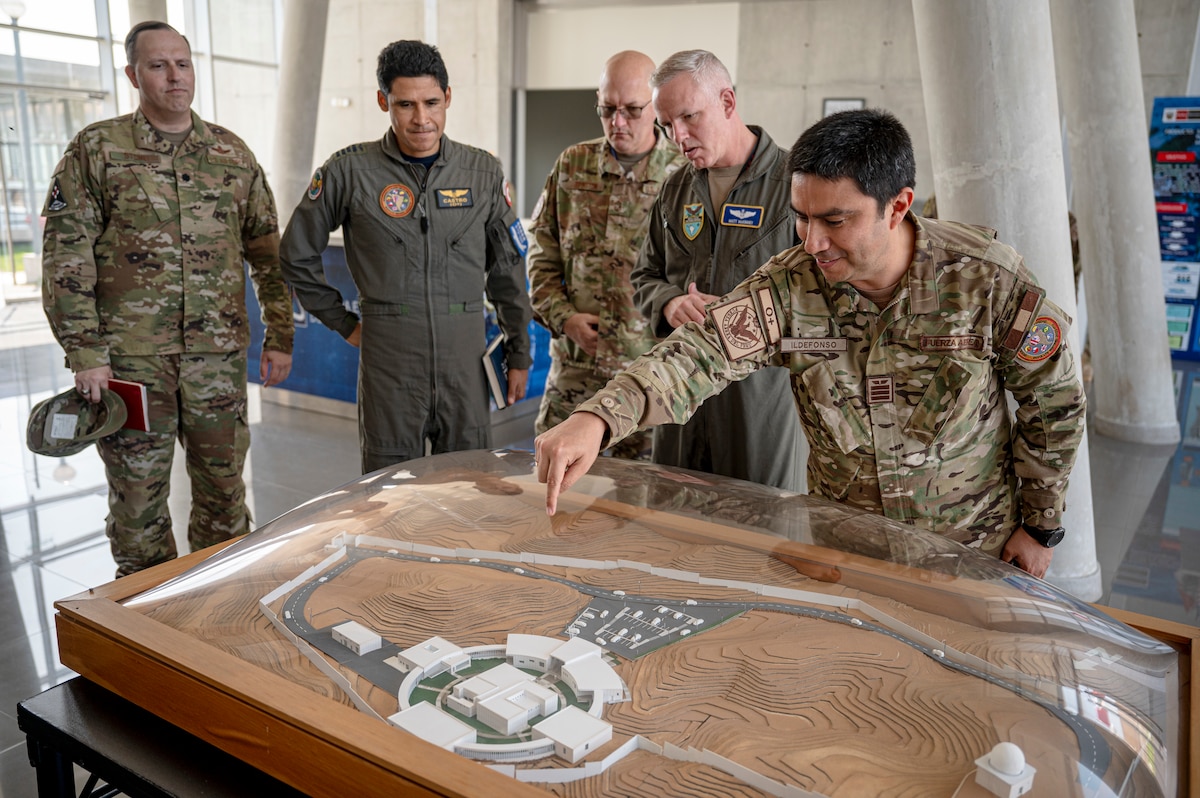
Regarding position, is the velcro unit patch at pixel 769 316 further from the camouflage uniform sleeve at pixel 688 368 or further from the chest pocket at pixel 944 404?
the chest pocket at pixel 944 404

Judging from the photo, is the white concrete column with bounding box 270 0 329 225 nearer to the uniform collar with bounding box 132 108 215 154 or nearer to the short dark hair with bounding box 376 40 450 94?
the uniform collar with bounding box 132 108 215 154

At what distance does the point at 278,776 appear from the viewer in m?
1.13

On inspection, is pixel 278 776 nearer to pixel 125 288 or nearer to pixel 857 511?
pixel 857 511

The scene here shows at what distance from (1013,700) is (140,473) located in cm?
253

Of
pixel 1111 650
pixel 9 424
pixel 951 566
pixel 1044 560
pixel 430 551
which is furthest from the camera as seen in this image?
pixel 9 424

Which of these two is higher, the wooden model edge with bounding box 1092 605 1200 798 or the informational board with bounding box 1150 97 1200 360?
the informational board with bounding box 1150 97 1200 360

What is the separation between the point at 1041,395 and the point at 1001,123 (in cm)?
149

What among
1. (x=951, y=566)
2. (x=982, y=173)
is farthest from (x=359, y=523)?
(x=982, y=173)

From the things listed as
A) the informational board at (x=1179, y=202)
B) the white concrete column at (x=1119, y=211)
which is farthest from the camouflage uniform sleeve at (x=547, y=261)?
the informational board at (x=1179, y=202)

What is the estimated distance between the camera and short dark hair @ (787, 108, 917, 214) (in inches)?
62.0

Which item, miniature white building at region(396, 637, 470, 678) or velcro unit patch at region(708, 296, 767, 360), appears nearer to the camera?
miniature white building at region(396, 637, 470, 678)

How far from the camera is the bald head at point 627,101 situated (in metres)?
2.66

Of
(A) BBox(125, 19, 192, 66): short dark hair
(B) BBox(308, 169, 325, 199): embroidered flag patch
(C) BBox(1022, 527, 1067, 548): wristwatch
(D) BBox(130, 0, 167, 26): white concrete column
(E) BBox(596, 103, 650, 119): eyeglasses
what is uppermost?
(D) BBox(130, 0, 167, 26): white concrete column

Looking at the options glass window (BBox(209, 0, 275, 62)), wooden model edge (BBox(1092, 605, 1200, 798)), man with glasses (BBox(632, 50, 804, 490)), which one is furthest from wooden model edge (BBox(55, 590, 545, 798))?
glass window (BBox(209, 0, 275, 62))
